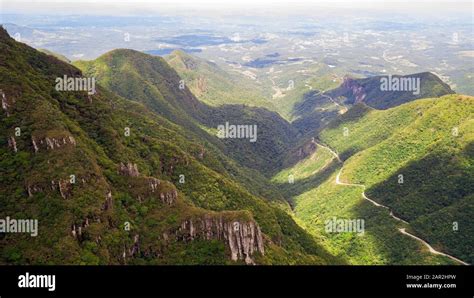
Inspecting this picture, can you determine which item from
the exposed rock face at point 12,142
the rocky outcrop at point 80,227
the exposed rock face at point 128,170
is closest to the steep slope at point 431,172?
the exposed rock face at point 128,170

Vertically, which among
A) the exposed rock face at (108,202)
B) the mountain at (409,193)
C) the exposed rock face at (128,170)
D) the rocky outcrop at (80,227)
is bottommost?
the mountain at (409,193)

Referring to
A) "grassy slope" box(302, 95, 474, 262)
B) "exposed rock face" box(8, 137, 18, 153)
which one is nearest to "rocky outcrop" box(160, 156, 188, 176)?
"exposed rock face" box(8, 137, 18, 153)

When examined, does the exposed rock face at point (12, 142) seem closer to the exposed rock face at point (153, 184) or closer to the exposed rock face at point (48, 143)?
the exposed rock face at point (48, 143)

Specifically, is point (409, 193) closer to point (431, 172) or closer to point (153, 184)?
point (431, 172)

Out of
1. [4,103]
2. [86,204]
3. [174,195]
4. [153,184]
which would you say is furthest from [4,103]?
[174,195]

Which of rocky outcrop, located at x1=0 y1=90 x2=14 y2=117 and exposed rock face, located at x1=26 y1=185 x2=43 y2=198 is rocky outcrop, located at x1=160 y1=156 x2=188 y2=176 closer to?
rocky outcrop, located at x1=0 y1=90 x2=14 y2=117

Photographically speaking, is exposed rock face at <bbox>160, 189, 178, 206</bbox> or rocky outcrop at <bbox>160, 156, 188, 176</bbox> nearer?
exposed rock face at <bbox>160, 189, 178, 206</bbox>
